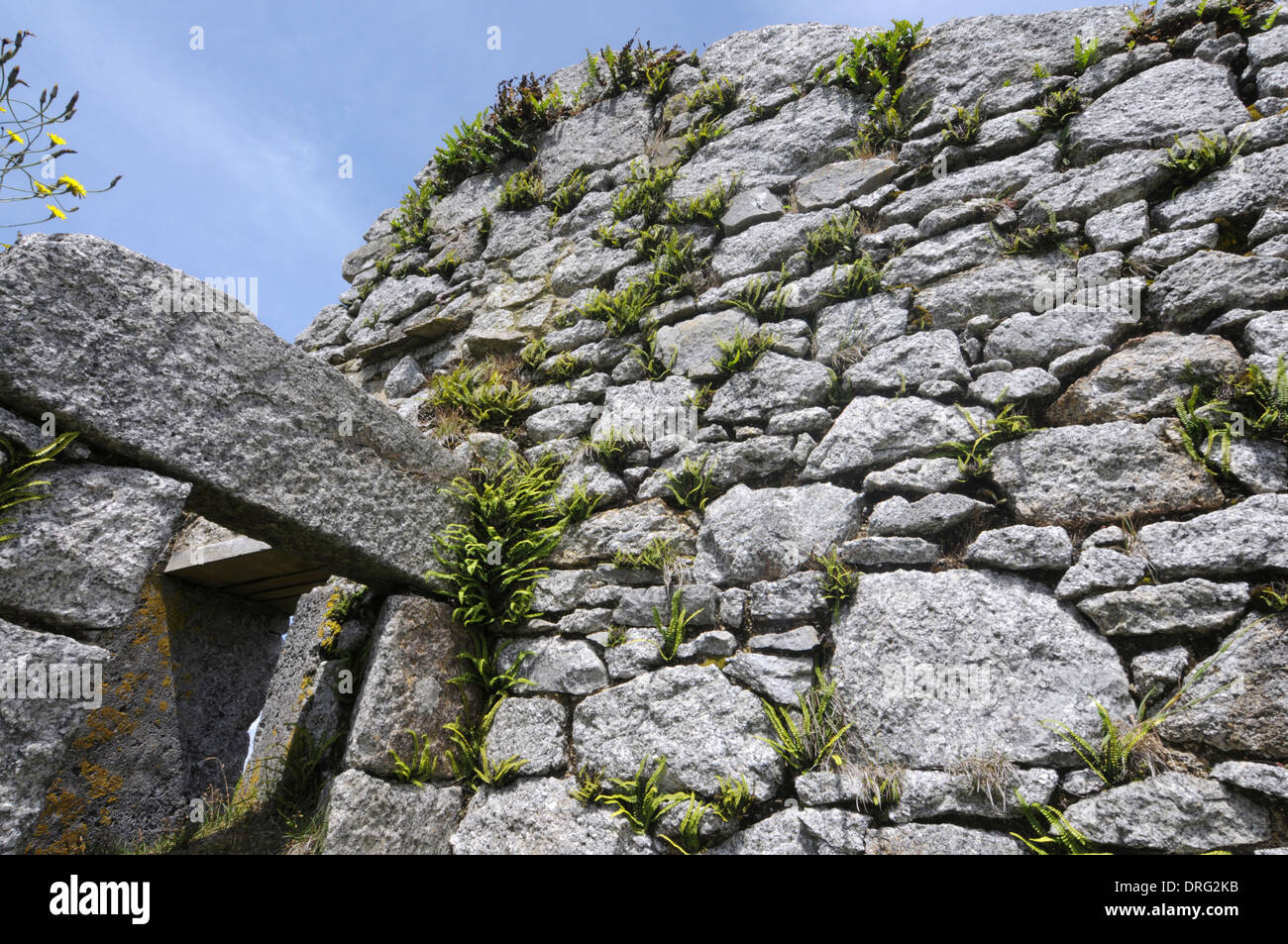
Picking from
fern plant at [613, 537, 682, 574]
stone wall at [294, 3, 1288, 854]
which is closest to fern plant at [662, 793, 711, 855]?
stone wall at [294, 3, 1288, 854]

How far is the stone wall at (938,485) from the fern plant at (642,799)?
0.06 meters

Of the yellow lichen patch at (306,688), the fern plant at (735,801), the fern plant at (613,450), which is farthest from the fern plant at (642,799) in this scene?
the yellow lichen patch at (306,688)

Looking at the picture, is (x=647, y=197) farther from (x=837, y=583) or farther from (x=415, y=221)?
(x=837, y=583)

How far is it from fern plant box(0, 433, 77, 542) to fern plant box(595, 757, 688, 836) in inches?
95.5

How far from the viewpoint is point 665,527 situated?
3.64 metres

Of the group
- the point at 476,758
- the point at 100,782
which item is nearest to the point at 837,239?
the point at 476,758

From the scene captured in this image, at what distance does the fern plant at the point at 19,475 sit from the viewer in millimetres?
2336

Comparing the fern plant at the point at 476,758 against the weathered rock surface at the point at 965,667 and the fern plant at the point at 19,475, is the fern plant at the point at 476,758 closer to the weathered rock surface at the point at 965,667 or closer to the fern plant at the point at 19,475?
the weathered rock surface at the point at 965,667

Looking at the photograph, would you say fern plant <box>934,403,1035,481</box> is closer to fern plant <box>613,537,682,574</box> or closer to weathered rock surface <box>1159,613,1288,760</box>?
weathered rock surface <box>1159,613,1288,760</box>

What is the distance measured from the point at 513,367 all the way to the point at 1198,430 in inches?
147

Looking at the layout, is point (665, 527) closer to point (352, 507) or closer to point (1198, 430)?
point (352, 507)

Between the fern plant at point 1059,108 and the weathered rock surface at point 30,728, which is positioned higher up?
the fern plant at point 1059,108

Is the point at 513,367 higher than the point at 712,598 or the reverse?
higher
